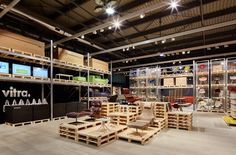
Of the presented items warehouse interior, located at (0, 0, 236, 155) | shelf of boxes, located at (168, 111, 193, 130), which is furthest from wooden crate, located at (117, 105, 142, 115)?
shelf of boxes, located at (168, 111, 193, 130)

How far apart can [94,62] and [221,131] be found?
8.84m

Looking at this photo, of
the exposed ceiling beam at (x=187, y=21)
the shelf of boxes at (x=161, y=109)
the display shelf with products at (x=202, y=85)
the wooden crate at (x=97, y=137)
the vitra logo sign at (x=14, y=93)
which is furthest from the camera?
the display shelf with products at (x=202, y=85)

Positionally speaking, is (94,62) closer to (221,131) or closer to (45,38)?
(45,38)

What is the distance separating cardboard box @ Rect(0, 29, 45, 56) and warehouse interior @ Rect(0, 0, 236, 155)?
42 millimetres

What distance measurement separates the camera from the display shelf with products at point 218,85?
11.7 metres

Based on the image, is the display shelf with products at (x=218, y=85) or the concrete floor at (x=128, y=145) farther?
the display shelf with products at (x=218, y=85)

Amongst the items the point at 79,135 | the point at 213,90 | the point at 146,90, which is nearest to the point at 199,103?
the point at 213,90

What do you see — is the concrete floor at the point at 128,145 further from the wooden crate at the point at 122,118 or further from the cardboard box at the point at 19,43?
the cardboard box at the point at 19,43

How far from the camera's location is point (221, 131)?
622 centimetres

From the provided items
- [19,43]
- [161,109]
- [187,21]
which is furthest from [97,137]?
[187,21]

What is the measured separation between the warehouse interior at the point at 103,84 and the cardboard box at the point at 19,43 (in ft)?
0.14

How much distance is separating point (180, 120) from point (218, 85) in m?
7.36

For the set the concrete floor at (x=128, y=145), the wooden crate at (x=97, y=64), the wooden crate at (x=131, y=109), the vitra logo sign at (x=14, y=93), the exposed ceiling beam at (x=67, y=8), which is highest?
the exposed ceiling beam at (x=67, y=8)

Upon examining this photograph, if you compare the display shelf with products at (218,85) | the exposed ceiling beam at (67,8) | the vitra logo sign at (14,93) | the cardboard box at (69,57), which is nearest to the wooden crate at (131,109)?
the cardboard box at (69,57)
